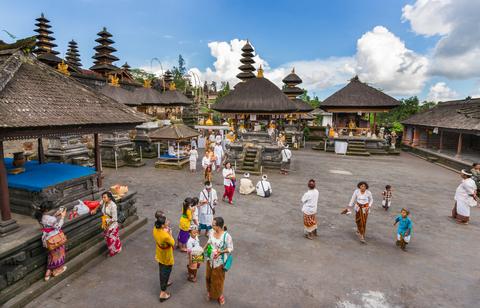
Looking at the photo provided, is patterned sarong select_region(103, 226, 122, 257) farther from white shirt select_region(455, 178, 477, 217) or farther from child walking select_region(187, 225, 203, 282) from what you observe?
white shirt select_region(455, 178, 477, 217)

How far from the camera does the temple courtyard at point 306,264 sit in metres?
4.95

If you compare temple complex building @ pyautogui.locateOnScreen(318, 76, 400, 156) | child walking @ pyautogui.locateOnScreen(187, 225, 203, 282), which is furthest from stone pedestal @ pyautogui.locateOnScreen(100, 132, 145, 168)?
temple complex building @ pyautogui.locateOnScreen(318, 76, 400, 156)

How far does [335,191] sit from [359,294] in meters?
7.11

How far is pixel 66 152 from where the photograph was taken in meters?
14.5

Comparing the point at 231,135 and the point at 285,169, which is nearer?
the point at 285,169

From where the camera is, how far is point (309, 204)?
7.19 m

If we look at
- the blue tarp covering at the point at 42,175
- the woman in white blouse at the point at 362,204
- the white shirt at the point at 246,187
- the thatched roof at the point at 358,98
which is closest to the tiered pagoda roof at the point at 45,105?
the blue tarp covering at the point at 42,175

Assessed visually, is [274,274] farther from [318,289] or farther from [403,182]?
[403,182]

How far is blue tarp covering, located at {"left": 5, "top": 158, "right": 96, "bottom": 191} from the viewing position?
6.18 metres

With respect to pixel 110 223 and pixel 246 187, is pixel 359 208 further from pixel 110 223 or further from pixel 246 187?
pixel 110 223

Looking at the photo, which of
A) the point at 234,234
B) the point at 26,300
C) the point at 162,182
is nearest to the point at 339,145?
the point at 162,182

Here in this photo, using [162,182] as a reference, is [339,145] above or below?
above

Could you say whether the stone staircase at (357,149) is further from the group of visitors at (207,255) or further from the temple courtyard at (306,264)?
the group of visitors at (207,255)

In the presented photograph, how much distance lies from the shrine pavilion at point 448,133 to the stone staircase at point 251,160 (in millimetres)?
12221
